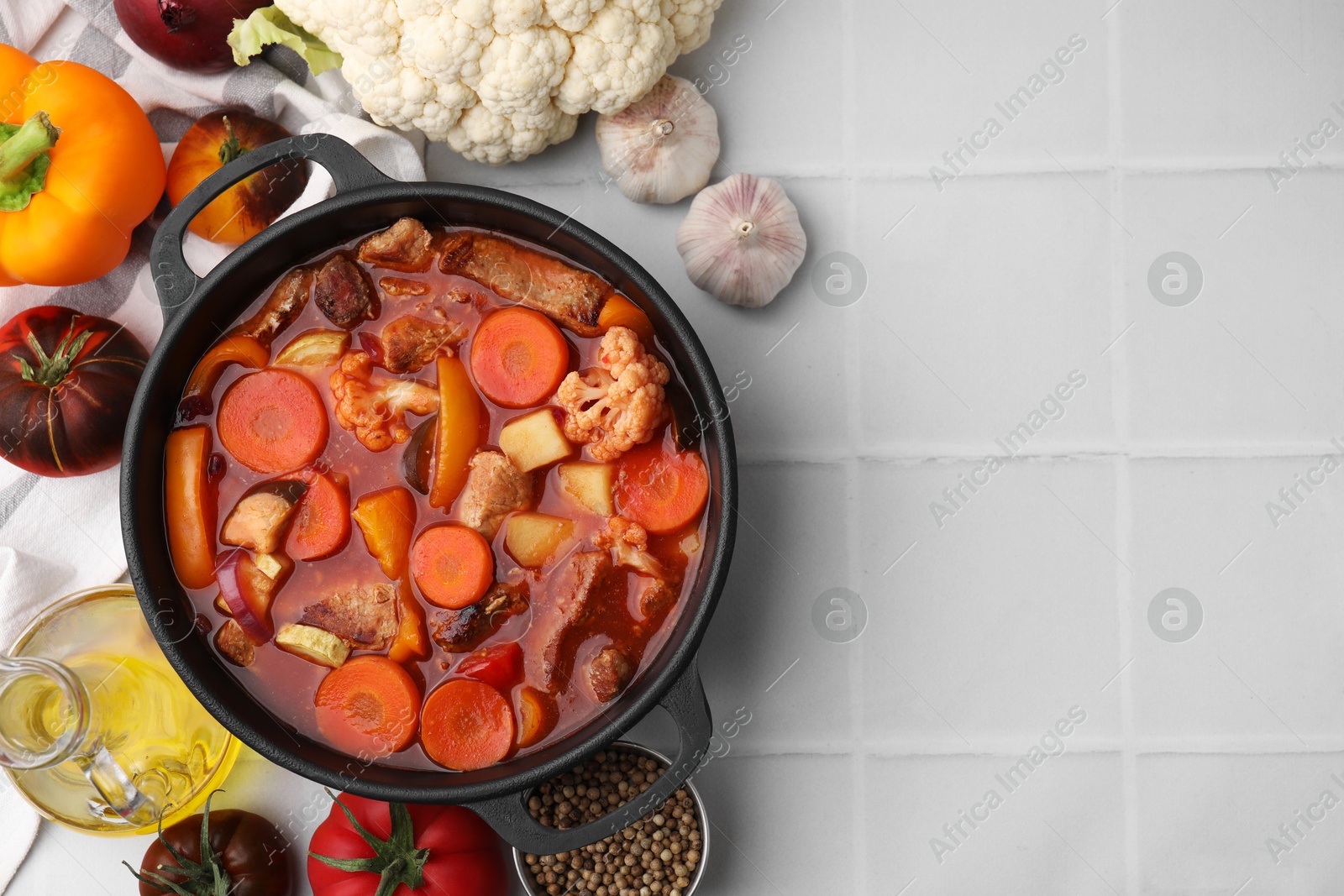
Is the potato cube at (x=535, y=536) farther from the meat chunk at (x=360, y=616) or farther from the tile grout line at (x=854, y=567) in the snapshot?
the tile grout line at (x=854, y=567)

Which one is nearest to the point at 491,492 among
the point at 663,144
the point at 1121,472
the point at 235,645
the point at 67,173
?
the point at 235,645

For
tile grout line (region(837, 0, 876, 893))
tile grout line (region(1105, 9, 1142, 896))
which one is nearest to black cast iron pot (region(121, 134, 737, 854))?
tile grout line (region(837, 0, 876, 893))

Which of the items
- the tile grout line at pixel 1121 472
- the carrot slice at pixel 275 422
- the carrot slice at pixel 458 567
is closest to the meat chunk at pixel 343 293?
the carrot slice at pixel 275 422

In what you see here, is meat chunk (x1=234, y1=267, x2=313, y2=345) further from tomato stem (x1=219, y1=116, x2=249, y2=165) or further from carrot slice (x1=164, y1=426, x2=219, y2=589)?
tomato stem (x1=219, y1=116, x2=249, y2=165)

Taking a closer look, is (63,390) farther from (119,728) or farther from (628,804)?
(628,804)

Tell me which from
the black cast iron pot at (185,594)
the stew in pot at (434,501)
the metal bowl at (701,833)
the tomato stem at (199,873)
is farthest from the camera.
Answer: the metal bowl at (701,833)

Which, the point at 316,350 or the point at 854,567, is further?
the point at 854,567

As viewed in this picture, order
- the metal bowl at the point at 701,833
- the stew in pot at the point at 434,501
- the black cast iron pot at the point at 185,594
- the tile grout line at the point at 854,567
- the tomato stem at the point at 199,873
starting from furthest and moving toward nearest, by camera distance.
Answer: the tile grout line at the point at 854,567 < the metal bowl at the point at 701,833 < the tomato stem at the point at 199,873 < the stew in pot at the point at 434,501 < the black cast iron pot at the point at 185,594

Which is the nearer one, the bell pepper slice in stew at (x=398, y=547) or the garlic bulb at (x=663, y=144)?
the bell pepper slice in stew at (x=398, y=547)
